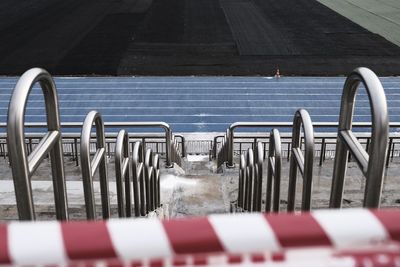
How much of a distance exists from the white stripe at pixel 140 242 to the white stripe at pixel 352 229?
0.42 meters

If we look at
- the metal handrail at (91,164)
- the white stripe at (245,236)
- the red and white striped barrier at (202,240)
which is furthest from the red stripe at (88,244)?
the metal handrail at (91,164)

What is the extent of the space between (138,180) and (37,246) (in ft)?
12.5

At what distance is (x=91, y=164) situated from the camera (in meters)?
3.04

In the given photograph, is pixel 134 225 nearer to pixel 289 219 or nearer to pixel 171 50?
pixel 289 219

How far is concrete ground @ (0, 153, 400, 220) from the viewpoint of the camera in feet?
19.8

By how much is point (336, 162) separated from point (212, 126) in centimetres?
1492

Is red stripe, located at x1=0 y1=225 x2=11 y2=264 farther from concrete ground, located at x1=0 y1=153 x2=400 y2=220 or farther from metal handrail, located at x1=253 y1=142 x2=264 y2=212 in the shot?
concrete ground, located at x1=0 y1=153 x2=400 y2=220

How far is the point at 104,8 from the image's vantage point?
36812mm

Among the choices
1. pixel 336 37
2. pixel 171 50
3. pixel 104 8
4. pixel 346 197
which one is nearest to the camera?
pixel 346 197

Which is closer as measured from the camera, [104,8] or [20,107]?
[20,107]

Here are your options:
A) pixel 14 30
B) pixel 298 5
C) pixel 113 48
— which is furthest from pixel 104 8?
pixel 298 5

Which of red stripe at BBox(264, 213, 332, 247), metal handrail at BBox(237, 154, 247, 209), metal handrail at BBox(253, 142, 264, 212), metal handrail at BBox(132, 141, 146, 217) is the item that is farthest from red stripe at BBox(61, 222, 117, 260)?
metal handrail at BBox(237, 154, 247, 209)

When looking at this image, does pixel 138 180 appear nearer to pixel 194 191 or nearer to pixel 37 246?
pixel 194 191

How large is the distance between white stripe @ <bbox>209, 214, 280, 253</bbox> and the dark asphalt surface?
71.7ft
